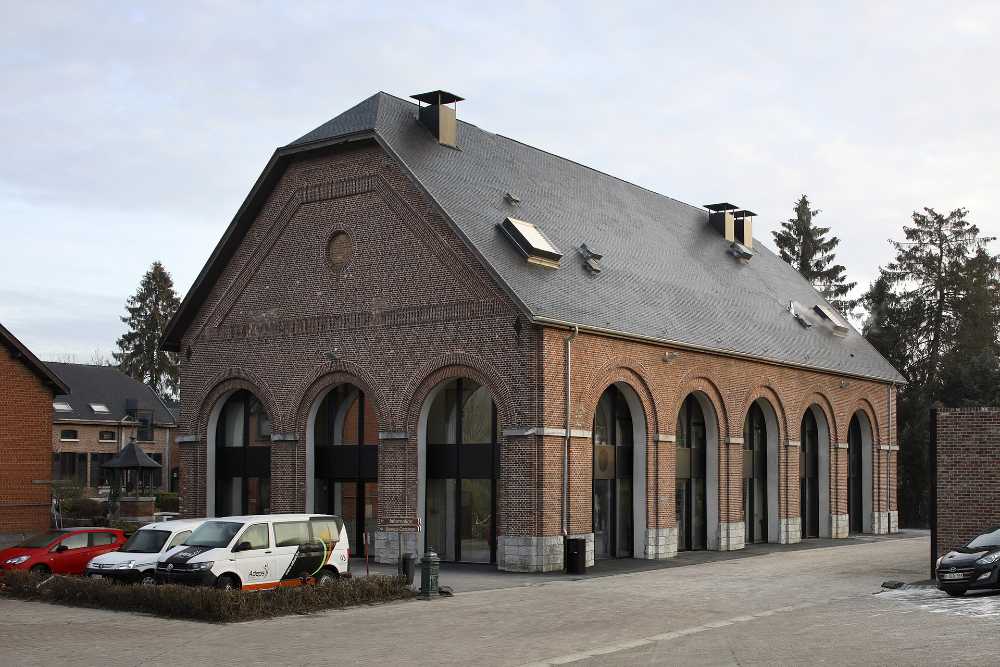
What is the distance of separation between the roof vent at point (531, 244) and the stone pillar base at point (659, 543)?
7528 mm

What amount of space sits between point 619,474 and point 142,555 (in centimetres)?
1299

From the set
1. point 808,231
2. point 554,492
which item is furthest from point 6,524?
point 808,231

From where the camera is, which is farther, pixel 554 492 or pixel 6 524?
pixel 6 524

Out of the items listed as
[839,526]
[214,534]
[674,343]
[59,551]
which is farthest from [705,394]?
[59,551]

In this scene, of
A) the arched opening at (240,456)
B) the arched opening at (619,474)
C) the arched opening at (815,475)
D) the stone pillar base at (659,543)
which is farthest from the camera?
the arched opening at (815,475)

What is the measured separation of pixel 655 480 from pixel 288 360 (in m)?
10.6

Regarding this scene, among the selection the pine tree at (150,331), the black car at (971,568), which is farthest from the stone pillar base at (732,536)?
the pine tree at (150,331)

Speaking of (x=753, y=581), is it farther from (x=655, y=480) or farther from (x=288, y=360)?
(x=288, y=360)

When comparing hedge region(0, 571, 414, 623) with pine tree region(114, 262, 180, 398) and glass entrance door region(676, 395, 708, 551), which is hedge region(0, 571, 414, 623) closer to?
glass entrance door region(676, 395, 708, 551)

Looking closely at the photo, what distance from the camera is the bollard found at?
71.6ft

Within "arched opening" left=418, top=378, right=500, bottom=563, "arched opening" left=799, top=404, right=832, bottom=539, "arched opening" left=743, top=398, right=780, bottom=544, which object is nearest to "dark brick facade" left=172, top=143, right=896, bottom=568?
"arched opening" left=418, top=378, right=500, bottom=563

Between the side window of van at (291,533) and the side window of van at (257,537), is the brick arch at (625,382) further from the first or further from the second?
the side window of van at (257,537)

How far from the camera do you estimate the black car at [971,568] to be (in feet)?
69.4

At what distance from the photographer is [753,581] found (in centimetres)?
2605
